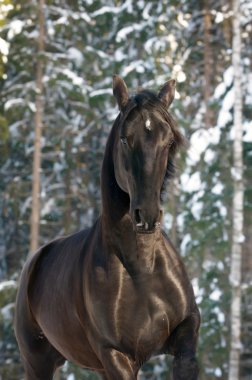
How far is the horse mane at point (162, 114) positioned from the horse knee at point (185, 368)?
45.4 inches

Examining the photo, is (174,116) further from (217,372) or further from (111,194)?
(111,194)

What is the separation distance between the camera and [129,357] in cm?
536

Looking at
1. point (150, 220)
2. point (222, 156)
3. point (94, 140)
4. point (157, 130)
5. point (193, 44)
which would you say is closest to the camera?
point (150, 220)

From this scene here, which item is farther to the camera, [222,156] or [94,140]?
[94,140]

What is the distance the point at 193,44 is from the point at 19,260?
1016 centimetres

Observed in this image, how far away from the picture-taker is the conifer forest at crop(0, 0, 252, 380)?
1908 cm

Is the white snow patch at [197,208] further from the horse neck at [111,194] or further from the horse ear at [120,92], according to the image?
the horse ear at [120,92]

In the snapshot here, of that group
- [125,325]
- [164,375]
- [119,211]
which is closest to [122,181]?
[119,211]

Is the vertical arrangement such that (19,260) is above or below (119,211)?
below

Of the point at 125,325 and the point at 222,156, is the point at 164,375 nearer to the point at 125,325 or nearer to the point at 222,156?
the point at 222,156

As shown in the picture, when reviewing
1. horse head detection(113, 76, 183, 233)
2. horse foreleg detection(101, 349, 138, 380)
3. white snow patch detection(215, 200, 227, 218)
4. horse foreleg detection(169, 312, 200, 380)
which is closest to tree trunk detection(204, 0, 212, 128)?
white snow patch detection(215, 200, 227, 218)

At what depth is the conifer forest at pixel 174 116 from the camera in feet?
62.6

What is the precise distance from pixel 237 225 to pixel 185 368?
38.8ft

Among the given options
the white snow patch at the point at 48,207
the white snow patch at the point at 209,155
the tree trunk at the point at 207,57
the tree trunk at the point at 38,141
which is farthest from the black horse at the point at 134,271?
the tree trunk at the point at 207,57
